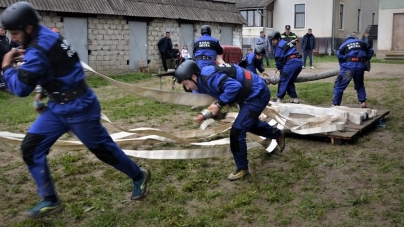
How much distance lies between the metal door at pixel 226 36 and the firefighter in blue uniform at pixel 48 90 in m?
22.5

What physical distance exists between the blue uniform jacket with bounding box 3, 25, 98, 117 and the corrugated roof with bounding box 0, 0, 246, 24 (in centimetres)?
1402

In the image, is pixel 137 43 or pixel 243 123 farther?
pixel 137 43

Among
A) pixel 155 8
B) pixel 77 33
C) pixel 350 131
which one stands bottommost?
pixel 350 131

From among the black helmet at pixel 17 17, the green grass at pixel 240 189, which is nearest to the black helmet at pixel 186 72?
the green grass at pixel 240 189

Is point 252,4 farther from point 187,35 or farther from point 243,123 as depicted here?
point 243,123

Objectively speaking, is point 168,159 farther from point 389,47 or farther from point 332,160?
point 389,47

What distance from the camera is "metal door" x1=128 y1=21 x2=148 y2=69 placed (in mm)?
21688

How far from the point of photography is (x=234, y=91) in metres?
5.12

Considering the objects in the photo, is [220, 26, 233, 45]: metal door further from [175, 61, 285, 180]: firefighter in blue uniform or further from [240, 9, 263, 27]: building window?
[175, 61, 285, 180]: firefighter in blue uniform

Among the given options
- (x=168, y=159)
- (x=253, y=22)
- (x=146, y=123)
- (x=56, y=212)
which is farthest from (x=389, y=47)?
(x=56, y=212)

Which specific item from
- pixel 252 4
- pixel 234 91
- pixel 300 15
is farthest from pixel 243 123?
pixel 252 4

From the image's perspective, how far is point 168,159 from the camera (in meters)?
6.37

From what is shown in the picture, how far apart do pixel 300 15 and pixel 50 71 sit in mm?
36621

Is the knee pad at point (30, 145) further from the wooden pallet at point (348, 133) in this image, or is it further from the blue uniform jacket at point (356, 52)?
the blue uniform jacket at point (356, 52)
